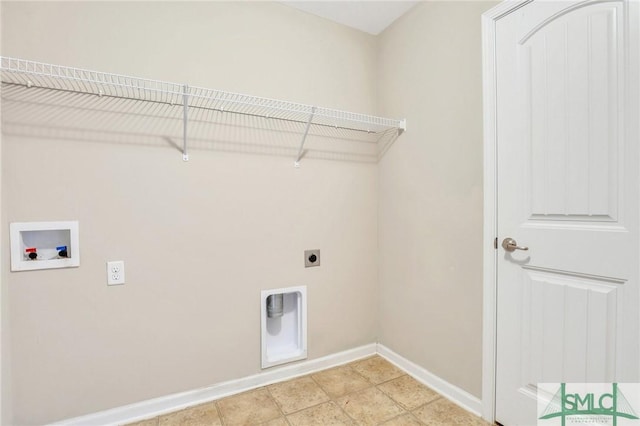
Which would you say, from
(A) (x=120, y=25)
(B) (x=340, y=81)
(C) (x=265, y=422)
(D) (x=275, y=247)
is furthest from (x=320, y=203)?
(A) (x=120, y=25)

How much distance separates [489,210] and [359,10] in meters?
1.57

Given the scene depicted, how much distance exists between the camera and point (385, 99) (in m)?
2.28

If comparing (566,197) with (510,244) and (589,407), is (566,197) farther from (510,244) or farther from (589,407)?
(589,407)

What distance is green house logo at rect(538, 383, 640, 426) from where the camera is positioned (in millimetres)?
1183

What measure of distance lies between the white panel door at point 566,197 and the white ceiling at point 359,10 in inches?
30.4

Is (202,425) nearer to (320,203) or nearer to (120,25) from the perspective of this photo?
(320,203)

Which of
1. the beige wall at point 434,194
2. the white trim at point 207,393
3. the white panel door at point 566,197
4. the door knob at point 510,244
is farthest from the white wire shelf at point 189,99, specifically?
the white trim at point 207,393

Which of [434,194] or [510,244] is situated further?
[434,194]

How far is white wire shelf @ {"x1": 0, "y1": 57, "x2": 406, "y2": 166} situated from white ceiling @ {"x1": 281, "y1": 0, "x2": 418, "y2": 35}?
688mm

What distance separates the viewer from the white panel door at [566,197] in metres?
1.16

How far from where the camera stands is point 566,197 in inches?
51.7

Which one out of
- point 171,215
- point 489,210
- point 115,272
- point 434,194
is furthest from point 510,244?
point 115,272

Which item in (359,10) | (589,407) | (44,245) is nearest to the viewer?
(589,407)

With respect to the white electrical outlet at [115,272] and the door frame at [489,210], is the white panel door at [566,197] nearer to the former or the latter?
the door frame at [489,210]
